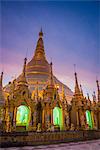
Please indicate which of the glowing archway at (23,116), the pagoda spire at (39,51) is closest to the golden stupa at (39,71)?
the pagoda spire at (39,51)

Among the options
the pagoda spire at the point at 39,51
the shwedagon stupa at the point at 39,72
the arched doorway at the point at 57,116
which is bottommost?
the arched doorway at the point at 57,116

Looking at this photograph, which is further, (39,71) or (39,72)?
(39,71)

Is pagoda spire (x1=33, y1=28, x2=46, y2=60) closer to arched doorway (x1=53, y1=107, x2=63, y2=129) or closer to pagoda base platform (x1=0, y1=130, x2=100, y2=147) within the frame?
arched doorway (x1=53, y1=107, x2=63, y2=129)

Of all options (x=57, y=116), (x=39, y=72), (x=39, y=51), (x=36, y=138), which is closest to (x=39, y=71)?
(x=39, y=72)

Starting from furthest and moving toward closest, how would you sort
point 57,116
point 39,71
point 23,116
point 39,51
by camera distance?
point 39,51 < point 39,71 < point 57,116 < point 23,116

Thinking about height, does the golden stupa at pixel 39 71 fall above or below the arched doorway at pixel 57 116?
above

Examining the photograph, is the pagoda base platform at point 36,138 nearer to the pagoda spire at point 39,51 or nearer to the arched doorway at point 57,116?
the arched doorway at point 57,116

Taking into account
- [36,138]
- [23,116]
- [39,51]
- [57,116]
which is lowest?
[36,138]

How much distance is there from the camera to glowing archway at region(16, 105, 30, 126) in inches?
636

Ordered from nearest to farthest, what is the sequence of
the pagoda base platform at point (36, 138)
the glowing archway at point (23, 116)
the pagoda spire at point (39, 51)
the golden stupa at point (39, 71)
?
the pagoda base platform at point (36, 138) < the glowing archway at point (23, 116) < the golden stupa at point (39, 71) < the pagoda spire at point (39, 51)

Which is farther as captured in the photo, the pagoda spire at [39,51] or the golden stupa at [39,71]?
the pagoda spire at [39,51]

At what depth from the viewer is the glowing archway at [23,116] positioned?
16.2 metres

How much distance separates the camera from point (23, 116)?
1639cm

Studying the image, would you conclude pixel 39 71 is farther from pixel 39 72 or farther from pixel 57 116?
pixel 57 116
